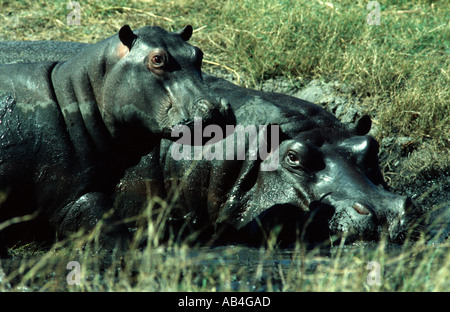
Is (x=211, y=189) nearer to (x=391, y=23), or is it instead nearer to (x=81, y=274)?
(x=81, y=274)

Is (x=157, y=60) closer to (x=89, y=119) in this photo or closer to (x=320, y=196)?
(x=89, y=119)

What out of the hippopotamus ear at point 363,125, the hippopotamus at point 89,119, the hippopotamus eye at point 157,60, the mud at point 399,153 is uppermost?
the hippopotamus eye at point 157,60

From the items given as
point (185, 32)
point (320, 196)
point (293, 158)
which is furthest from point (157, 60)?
point (320, 196)

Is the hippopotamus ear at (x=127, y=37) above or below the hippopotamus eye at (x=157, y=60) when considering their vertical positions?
above

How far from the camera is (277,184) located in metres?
6.77

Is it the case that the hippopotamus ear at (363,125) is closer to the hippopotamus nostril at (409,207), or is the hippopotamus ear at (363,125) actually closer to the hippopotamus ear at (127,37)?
the hippopotamus nostril at (409,207)

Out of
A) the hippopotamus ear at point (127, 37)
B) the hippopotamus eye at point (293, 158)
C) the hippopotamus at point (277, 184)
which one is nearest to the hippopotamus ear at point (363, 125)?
the hippopotamus at point (277, 184)

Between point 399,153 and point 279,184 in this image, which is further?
point 399,153

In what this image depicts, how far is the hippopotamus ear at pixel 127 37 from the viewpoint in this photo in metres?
5.76

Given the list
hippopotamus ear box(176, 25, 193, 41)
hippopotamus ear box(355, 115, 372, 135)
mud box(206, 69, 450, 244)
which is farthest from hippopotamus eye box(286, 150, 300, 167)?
mud box(206, 69, 450, 244)

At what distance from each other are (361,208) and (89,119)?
7.21 ft

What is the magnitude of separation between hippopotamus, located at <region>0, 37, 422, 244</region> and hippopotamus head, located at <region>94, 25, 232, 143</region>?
96 centimetres

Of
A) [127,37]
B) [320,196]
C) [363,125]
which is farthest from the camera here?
[363,125]
